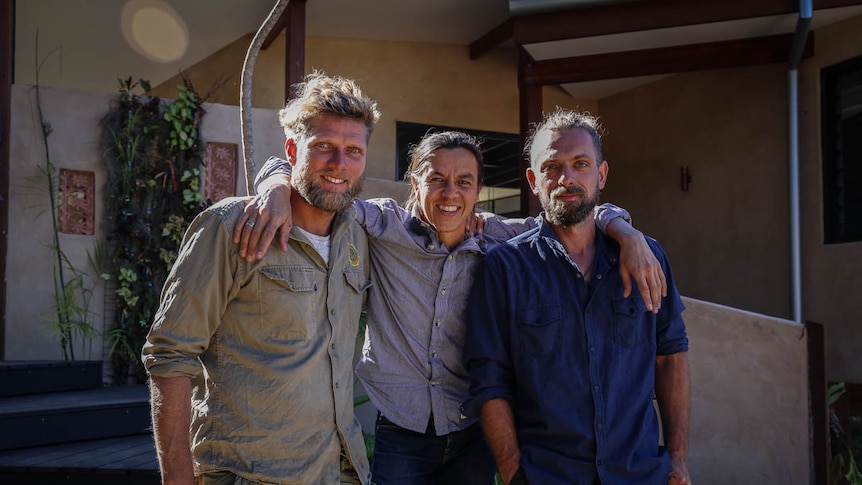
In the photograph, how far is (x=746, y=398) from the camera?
4879 millimetres

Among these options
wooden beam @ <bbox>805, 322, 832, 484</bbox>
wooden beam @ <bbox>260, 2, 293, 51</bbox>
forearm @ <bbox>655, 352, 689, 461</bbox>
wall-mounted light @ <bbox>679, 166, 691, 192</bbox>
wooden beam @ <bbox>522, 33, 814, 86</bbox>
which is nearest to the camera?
forearm @ <bbox>655, 352, 689, 461</bbox>

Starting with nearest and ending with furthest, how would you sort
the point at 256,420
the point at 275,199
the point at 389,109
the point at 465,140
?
the point at 256,420 < the point at 275,199 < the point at 465,140 < the point at 389,109

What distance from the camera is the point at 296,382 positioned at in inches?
80.3

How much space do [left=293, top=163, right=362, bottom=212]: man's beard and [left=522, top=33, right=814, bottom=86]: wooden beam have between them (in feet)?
16.4

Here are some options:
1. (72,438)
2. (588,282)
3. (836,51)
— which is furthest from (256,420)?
(836,51)

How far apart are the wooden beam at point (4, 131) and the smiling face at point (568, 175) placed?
4557mm

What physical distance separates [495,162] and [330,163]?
23.5 ft

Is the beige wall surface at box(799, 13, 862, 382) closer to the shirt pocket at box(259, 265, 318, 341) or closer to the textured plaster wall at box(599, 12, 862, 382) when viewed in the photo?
the textured plaster wall at box(599, 12, 862, 382)

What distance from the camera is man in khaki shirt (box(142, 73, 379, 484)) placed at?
6.25 ft

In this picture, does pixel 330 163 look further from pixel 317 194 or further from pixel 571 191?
pixel 571 191

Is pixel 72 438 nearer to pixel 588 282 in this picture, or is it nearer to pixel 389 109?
pixel 588 282

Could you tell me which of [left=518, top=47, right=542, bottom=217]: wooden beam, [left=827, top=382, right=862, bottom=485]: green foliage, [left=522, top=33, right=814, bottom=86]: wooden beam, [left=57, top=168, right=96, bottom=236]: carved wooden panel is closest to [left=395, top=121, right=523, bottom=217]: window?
[left=518, top=47, right=542, bottom=217]: wooden beam

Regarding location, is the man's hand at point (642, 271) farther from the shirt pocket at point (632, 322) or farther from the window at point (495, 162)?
the window at point (495, 162)

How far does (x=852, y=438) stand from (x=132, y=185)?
5474 mm
